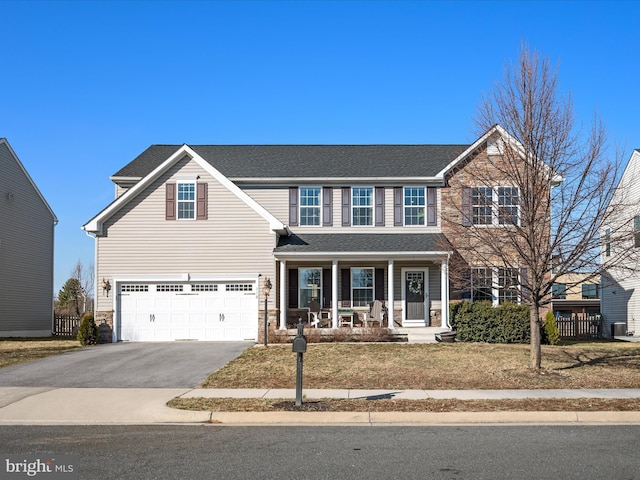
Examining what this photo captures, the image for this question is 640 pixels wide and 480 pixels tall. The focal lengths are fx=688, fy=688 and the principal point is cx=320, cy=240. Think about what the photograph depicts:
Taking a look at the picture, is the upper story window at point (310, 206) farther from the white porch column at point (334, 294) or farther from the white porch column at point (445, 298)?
the white porch column at point (445, 298)

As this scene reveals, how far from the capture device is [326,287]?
27.2 m

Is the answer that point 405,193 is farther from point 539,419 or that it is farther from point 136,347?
point 539,419

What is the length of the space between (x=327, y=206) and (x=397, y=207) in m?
2.83

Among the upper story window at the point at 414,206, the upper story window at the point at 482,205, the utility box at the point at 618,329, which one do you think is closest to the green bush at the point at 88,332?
the upper story window at the point at 414,206

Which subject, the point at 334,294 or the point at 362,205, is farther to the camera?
the point at 362,205

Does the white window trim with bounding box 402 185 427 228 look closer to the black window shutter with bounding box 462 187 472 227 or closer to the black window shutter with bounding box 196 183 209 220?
the black window shutter with bounding box 196 183 209 220

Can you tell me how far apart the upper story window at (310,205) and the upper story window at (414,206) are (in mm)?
3561

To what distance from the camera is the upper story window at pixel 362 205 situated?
27.8 meters

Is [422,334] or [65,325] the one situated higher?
[422,334]

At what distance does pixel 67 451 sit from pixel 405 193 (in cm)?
2049

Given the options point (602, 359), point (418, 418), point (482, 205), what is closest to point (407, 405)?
point (418, 418)

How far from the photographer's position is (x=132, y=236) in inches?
1003

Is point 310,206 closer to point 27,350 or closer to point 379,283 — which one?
point 379,283

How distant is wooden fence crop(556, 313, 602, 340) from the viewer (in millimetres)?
30245
